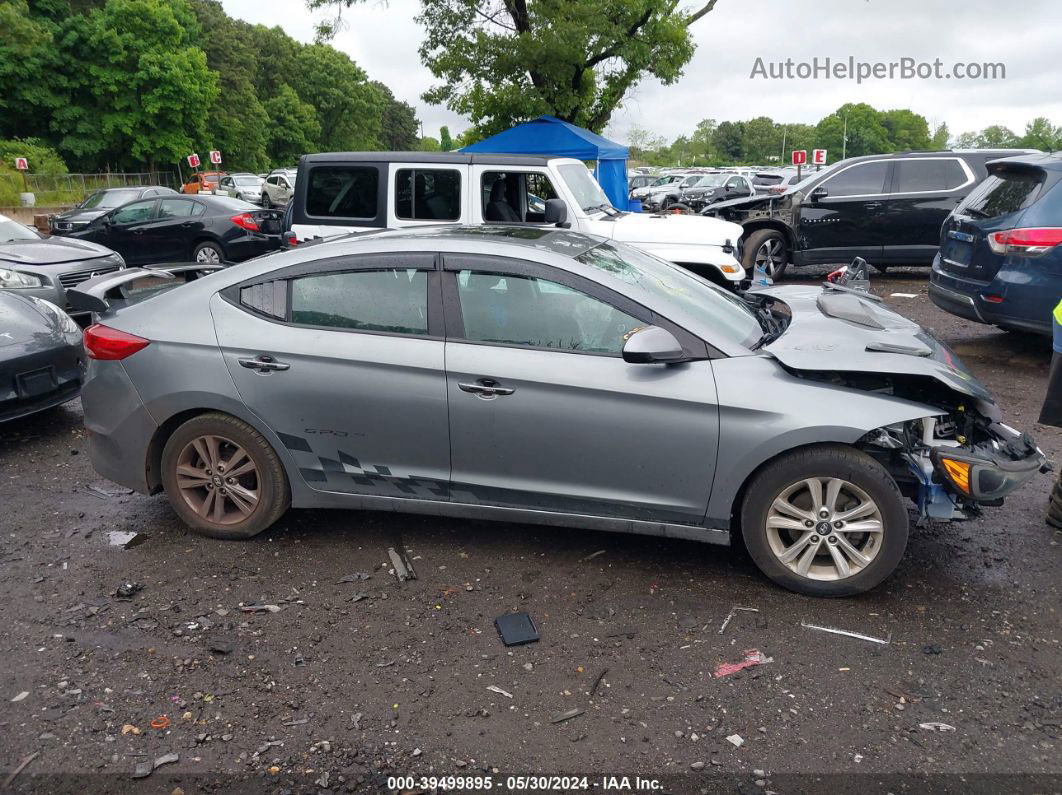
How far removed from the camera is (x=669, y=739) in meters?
2.91

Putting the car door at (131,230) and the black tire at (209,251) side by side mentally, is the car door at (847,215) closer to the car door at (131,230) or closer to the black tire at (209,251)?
the black tire at (209,251)

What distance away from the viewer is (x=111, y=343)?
4.36 meters

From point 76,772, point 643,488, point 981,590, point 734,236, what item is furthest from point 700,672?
point 734,236

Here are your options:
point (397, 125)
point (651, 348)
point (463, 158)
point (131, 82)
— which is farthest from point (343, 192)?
point (397, 125)

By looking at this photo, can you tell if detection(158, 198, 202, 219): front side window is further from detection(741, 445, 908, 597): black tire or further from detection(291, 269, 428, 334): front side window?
detection(741, 445, 908, 597): black tire

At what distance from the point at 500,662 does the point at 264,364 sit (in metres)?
1.89

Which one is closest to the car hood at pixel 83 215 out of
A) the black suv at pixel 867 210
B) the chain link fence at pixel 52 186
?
the black suv at pixel 867 210

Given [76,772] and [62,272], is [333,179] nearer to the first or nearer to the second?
[62,272]

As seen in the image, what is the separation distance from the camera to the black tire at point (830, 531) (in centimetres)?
360

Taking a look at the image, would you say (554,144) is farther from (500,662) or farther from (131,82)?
(131,82)

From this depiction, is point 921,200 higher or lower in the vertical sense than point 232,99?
lower

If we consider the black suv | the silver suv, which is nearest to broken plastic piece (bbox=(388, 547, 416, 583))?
the black suv

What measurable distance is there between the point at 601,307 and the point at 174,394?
2217mm

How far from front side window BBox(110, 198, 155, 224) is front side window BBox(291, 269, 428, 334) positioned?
1201 cm
